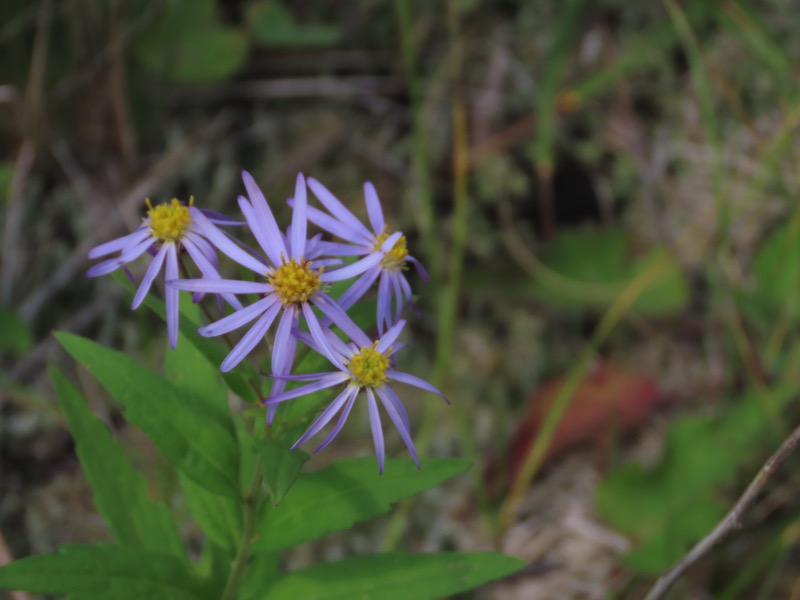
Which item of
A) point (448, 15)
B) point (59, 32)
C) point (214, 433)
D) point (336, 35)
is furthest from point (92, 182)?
point (214, 433)

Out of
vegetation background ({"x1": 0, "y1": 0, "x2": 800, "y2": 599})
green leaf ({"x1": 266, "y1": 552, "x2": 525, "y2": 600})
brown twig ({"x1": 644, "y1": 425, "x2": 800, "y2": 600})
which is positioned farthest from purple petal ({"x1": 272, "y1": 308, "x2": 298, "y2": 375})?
vegetation background ({"x1": 0, "y1": 0, "x2": 800, "y2": 599})

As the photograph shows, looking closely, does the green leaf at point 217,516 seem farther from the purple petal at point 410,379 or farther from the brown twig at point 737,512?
the brown twig at point 737,512

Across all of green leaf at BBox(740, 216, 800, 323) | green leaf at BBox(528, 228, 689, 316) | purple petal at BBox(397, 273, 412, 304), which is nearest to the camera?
purple petal at BBox(397, 273, 412, 304)

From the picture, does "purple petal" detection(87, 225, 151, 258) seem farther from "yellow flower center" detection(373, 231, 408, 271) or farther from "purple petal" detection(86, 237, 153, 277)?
"yellow flower center" detection(373, 231, 408, 271)

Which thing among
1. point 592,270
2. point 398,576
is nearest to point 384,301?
point 398,576

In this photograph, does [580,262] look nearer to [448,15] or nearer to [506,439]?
[506,439]

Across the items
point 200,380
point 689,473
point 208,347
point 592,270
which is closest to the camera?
point 208,347

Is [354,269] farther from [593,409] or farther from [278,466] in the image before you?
[593,409]
